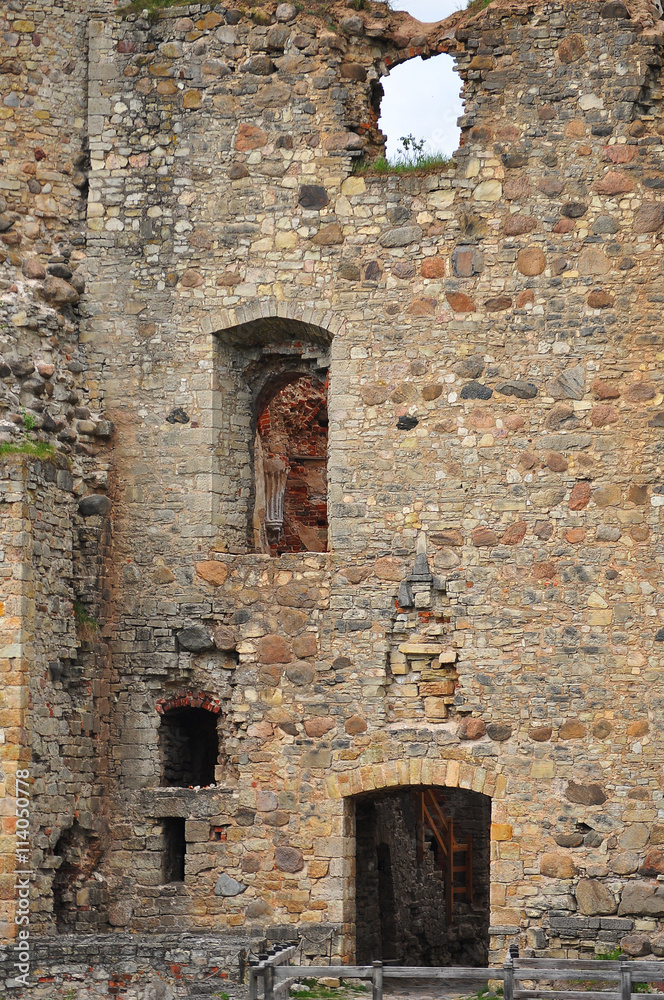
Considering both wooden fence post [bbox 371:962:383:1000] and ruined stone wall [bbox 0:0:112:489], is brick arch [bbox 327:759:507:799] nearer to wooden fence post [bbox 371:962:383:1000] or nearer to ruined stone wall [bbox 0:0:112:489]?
wooden fence post [bbox 371:962:383:1000]

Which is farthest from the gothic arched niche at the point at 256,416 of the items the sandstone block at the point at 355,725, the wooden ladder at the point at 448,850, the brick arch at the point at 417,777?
the wooden ladder at the point at 448,850

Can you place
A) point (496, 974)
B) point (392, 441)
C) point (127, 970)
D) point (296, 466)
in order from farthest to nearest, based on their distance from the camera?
point (296, 466), point (392, 441), point (127, 970), point (496, 974)

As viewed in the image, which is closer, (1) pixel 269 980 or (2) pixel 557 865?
(1) pixel 269 980

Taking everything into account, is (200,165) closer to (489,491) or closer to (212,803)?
(489,491)

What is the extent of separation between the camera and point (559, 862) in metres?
12.6

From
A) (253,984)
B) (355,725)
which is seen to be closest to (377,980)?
(253,984)

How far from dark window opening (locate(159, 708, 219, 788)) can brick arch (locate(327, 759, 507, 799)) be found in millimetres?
1428

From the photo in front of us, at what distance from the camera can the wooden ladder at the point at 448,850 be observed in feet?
61.0

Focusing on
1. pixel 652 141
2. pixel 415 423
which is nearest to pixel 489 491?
pixel 415 423

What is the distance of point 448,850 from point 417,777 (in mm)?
6349

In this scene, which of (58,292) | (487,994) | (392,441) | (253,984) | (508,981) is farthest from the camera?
(58,292)

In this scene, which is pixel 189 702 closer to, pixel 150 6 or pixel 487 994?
pixel 487 994

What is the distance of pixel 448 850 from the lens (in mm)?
18938

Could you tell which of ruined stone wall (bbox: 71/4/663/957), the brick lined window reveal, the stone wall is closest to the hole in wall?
ruined stone wall (bbox: 71/4/663/957)
